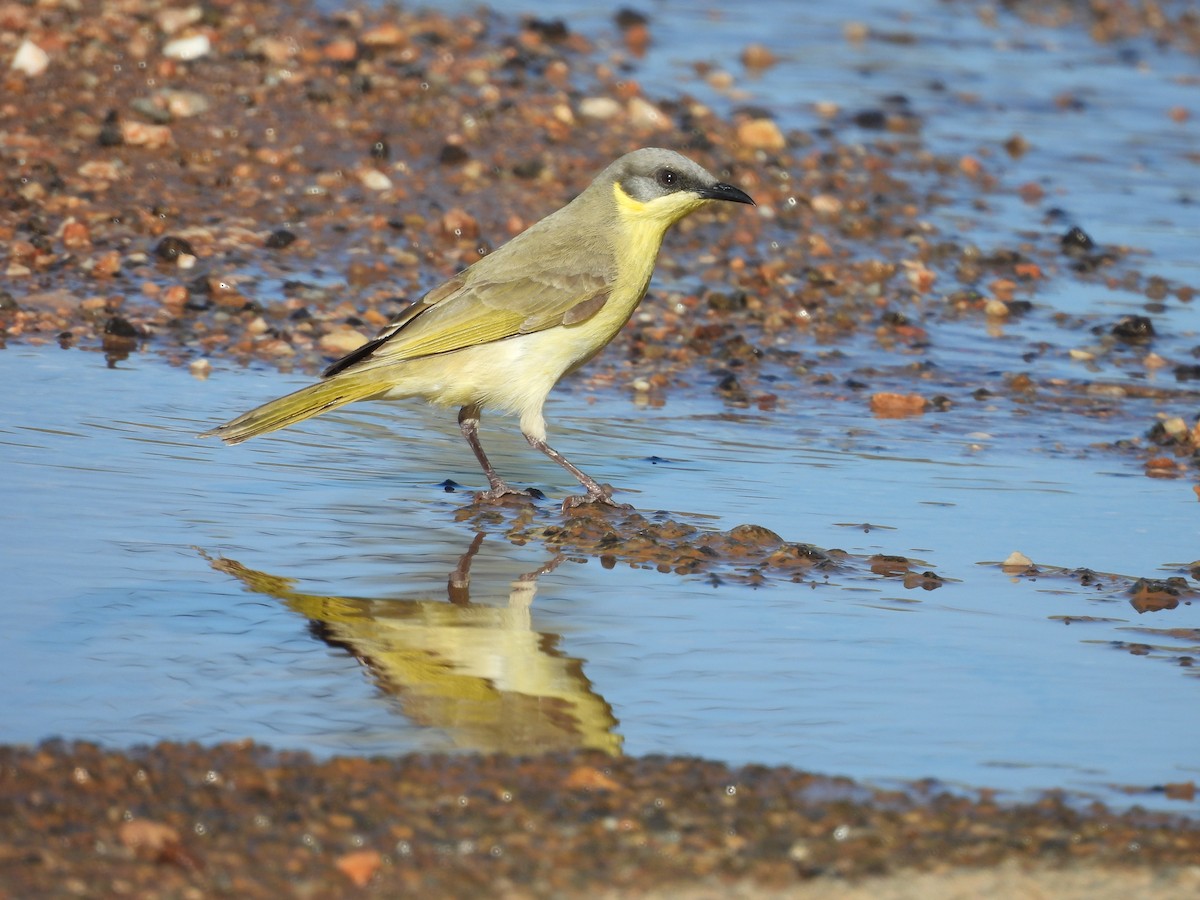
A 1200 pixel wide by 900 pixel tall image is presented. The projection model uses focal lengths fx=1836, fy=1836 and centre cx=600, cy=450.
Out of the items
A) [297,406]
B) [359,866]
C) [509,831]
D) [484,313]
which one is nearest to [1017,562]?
[484,313]

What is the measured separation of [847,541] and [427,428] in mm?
2379

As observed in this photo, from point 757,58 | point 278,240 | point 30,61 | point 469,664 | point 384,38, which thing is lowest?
point 469,664

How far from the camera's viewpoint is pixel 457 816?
4.11 metres

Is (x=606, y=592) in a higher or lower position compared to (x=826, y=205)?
lower

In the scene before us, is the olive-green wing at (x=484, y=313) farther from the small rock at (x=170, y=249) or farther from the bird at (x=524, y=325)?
the small rock at (x=170, y=249)

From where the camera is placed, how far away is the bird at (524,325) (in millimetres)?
6926

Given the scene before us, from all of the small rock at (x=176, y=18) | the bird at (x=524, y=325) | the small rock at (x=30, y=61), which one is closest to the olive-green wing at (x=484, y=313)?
the bird at (x=524, y=325)

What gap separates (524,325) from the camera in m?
7.14

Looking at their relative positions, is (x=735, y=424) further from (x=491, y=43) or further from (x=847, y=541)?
(x=491, y=43)

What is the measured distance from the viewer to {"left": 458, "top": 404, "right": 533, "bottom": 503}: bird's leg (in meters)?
7.03

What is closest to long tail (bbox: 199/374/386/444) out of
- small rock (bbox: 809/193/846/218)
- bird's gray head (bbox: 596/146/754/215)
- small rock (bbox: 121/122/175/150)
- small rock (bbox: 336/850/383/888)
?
bird's gray head (bbox: 596/146/754/215)

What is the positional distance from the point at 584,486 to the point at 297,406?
119 cm

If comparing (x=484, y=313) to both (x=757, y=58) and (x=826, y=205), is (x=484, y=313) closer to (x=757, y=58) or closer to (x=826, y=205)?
(x=826, y=205)

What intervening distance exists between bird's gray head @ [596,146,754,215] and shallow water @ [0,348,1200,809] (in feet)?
3.33
